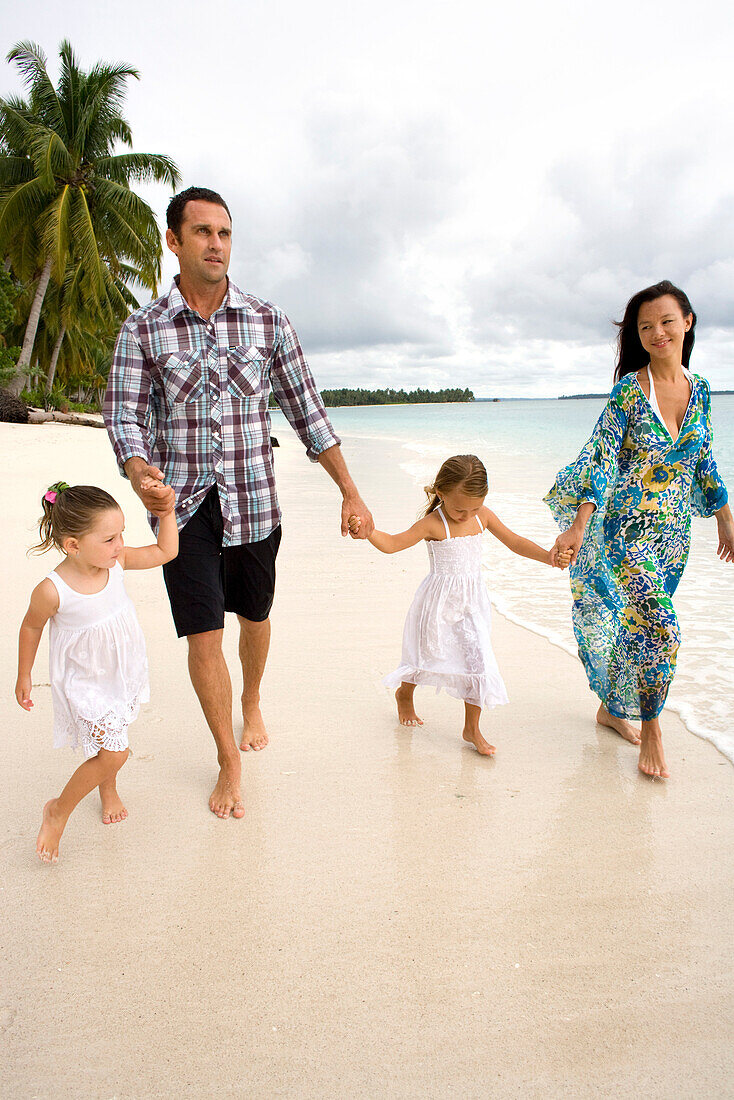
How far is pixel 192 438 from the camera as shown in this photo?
3.10 meters

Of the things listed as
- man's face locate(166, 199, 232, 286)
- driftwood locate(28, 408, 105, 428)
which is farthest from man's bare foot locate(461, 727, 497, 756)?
driftwood locate(28, 408, 105, 428)

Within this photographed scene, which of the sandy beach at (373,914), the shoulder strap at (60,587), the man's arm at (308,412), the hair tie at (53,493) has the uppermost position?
the man's arm at (308,412)

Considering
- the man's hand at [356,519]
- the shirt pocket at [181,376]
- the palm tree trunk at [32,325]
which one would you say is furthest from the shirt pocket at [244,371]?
the palm tree trunk at [32,325]

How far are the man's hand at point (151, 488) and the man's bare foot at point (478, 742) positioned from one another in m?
1.71

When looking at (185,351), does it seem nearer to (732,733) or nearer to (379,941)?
(379,941)

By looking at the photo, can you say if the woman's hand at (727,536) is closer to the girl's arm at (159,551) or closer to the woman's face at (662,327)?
the woman's face at (662,327)

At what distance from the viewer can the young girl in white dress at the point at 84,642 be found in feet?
8.41

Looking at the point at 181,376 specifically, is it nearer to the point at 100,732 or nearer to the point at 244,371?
the point at 244,371

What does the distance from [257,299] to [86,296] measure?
79.3 ft

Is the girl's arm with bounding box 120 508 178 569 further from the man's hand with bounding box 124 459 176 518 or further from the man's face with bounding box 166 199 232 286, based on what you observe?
the man's face with bounding box 166 199 232 286

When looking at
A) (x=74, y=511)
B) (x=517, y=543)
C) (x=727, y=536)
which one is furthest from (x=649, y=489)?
(x=74, y=511)

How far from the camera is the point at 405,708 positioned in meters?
3.78

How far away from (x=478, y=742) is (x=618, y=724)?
787 mm

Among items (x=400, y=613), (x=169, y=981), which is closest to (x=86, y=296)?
(x=400, y=613)
